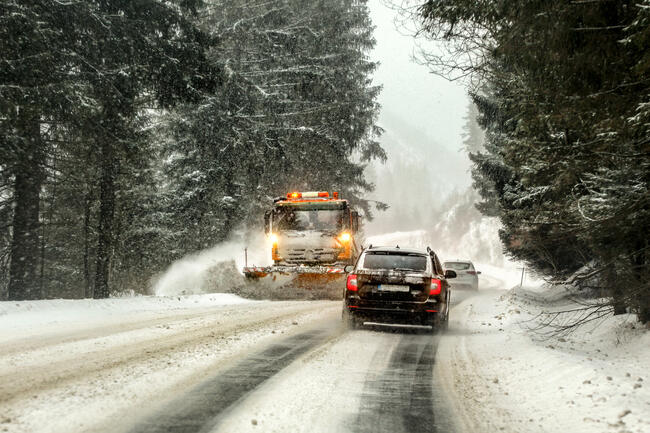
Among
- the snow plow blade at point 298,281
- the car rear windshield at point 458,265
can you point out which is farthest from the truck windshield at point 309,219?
the car rear windshield at point 458,265

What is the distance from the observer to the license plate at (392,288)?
1105 centimetres

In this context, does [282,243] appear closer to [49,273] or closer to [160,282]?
[160,282]

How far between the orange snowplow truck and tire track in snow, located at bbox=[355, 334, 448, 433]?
33.0ft

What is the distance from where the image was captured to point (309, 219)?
19.3 metres

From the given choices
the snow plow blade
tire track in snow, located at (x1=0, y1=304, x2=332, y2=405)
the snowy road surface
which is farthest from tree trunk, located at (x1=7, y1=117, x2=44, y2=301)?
tire track in snow, located at (x1=0, y1=304, x2=332, y2=405)

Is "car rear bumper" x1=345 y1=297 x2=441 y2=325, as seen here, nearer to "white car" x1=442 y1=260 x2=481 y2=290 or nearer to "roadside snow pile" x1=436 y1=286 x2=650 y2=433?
"roadside snow pile" x1=436 y1=286 x2=650 y2=433

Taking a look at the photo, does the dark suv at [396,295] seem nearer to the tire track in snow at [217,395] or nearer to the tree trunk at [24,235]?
the tire track in snow at [217,395]

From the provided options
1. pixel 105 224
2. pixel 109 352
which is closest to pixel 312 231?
pixel 105 224

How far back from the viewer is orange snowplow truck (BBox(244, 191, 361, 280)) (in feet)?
61.7

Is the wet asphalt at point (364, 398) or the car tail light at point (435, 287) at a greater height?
the car tail light at point (435, 287)

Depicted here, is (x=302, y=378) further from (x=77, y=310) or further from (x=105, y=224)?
(x=105, y=224)

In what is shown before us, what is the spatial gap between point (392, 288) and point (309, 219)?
850cm

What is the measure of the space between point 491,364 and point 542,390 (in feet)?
5.78

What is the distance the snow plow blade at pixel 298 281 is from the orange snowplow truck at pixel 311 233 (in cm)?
11
